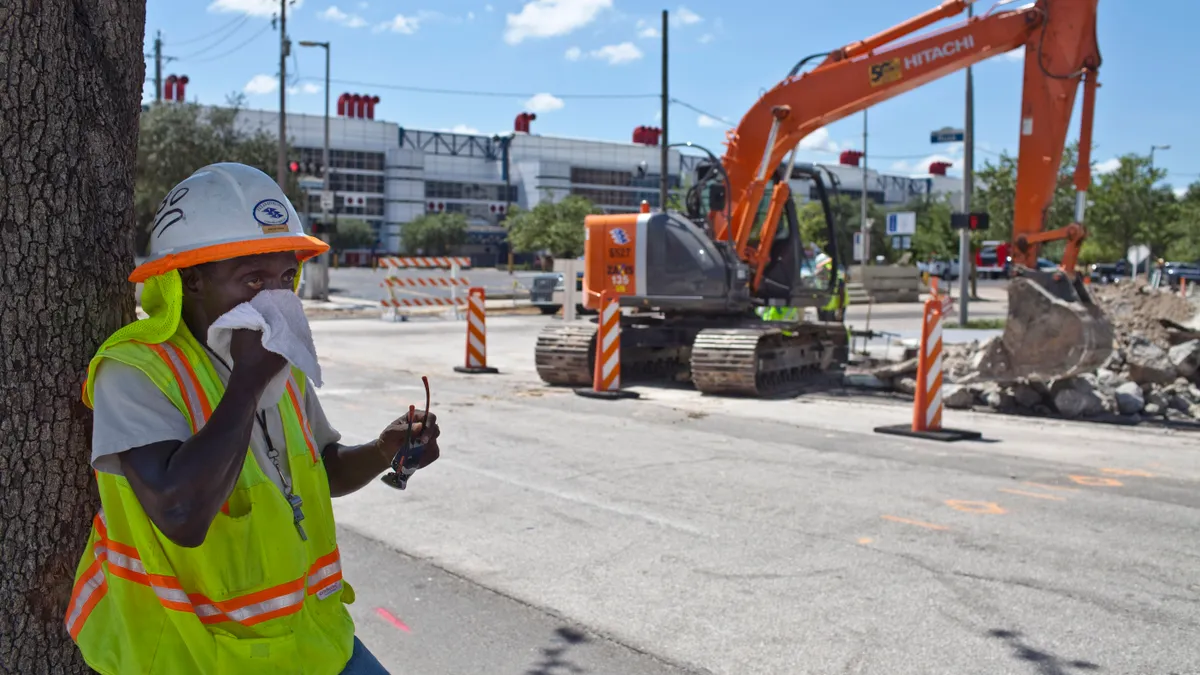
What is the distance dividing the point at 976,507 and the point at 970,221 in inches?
665

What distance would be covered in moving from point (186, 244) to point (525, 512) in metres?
5.21

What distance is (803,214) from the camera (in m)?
48.1

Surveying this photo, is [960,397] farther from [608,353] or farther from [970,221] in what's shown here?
[970,221]

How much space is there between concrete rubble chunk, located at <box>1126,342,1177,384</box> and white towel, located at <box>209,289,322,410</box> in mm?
12652

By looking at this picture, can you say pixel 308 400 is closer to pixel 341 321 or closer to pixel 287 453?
pixel 287 453

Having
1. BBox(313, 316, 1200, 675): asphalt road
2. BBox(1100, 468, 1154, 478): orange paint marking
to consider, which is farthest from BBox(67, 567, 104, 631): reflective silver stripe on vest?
BBox(1100, 468, 1154, 478): orange paint marking

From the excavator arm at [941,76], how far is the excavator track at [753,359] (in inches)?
43.2

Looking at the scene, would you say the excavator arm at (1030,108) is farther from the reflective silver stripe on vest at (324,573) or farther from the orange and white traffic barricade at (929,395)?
the reflective silver stripe on vest at (324,573)

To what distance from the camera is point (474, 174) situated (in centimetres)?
11144

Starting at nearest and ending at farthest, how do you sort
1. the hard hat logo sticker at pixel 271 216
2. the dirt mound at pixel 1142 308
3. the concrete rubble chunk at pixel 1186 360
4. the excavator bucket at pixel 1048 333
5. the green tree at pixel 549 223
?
the hard hat logo sticker at pixel 271 216
the excavator bucket at pixel 1048 333
the concrete rubble chunk at pixel 1186 360
the dirt mound at pixel 1142 308
the green tree at pixel 549 223

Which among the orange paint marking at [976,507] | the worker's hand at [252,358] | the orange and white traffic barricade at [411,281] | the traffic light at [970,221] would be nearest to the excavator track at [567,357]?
the orange paint marking at [976,507]

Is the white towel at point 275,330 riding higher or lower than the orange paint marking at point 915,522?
higher

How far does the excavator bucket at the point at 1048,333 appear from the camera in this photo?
37.9ft

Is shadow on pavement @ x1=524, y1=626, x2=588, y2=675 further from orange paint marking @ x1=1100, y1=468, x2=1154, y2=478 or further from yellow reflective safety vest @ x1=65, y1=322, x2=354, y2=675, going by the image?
orange paint marking @ x1=1100, y1=468, x2=1154, y2=478
